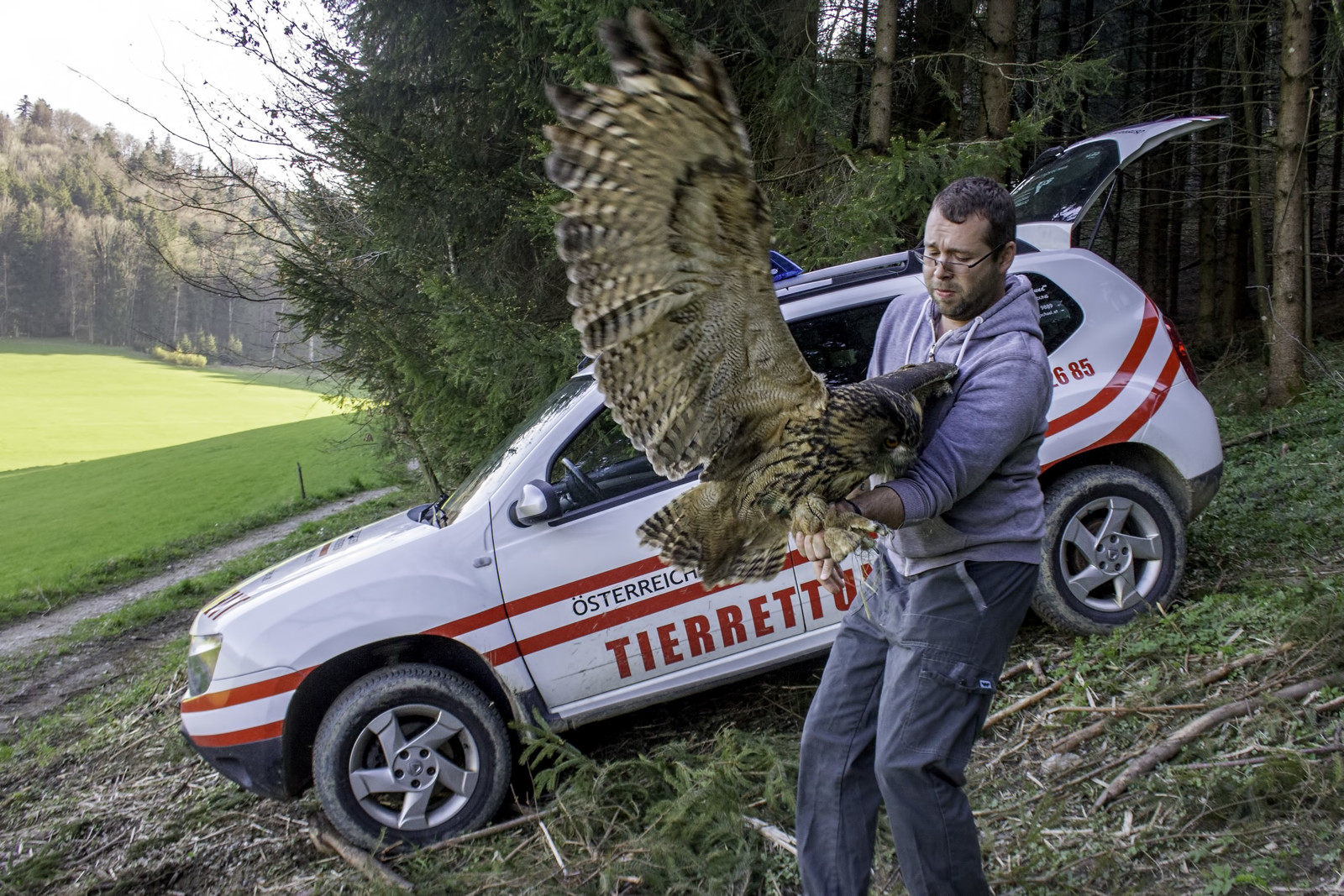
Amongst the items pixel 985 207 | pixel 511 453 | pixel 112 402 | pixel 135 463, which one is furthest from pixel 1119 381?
pixel 112 402

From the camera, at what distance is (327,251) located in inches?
383

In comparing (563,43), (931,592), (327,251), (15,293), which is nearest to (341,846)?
(931,592)

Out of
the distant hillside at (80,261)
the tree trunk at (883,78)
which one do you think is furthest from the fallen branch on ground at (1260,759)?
the distant hillside at (80,261)

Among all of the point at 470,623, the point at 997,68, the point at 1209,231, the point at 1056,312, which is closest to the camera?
the point at 470,623

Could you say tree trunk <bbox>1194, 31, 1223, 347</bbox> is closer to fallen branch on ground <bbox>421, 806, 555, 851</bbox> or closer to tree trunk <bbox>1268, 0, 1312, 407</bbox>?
tree trunk <bbox>1268, 0, 1312, 407</bbox>

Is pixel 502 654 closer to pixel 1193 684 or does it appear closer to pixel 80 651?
pixel 1193 684

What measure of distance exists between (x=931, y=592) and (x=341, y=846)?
2887 mm

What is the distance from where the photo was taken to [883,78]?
705cm

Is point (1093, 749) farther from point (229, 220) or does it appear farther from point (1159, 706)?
point (229, 220)

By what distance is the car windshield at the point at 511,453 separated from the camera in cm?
389

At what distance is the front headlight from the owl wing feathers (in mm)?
2261

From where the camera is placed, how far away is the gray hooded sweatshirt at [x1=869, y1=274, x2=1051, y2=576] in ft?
6.33

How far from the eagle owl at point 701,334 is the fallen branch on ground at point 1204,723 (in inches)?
59.2

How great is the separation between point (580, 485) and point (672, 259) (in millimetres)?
1666
